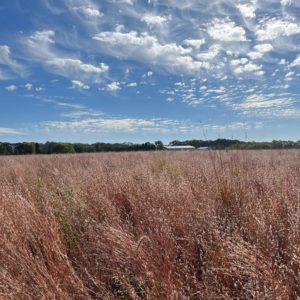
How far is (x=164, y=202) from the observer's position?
345cm

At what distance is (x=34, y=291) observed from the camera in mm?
1992

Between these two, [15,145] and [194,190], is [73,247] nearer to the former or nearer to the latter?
[194,190]

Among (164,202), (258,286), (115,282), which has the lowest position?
(115,282)

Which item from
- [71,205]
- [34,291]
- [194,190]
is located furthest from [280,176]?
[34,291]

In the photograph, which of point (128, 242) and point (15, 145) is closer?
point (128, 242)

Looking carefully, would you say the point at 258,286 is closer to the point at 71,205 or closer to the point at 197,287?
the point at 197,287

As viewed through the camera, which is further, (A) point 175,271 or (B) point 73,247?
(B) point 73,247

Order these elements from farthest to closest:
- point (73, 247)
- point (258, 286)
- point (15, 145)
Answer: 1. point (15, 145)
2. point (73, 247)
3. point (258, 286)

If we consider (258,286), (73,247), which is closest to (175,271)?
(258,286)

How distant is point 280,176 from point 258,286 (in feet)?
11.3

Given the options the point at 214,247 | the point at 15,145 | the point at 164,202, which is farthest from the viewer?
the point at 15,145

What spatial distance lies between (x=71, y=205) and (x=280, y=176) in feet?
11.1

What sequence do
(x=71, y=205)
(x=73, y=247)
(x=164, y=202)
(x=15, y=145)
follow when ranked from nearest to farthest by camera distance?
1. (x=73, y=247)
2. (x=164, y=202)
3. (x=71, y=205)
4. (x=15, y=145)

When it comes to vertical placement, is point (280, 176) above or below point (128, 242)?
above
